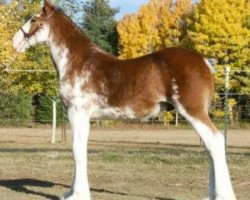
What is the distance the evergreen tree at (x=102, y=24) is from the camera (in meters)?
65.0

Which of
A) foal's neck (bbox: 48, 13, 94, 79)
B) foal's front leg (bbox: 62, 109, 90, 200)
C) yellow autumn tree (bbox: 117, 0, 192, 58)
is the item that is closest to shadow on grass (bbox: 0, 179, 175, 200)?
foal's front leg (bbox: 62, 109, 90, 200)

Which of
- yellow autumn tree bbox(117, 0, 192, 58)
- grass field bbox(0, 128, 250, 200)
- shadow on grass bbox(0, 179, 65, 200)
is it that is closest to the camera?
grass field bbox(0, 128, 250, 200)

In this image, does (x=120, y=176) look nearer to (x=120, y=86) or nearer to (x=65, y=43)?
(x=65, y=43)

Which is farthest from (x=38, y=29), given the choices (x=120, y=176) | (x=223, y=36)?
(x=223, y=36)

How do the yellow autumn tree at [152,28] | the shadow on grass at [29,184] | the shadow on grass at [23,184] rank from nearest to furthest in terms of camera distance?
the shadow on grass at [29,184]
the shadow on grass at [23,184]
the yellow autumn tree at [152,28]

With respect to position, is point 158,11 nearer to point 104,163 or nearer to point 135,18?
point 135,18

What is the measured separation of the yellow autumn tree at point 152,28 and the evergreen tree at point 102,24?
262 centimetres

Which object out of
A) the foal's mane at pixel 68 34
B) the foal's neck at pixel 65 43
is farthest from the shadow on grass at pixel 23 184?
the foal's mane at pixel 68 34

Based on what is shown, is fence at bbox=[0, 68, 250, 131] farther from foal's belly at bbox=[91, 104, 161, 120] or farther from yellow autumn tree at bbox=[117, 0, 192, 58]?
foal's belly at bbox=[91, 104, 161, 120]

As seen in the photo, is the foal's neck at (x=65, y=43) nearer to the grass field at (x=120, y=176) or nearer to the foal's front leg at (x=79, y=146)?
the foal's front leg at (x=79, y=146)

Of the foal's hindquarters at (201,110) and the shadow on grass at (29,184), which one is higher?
the foal's hindquarters at (201,110)

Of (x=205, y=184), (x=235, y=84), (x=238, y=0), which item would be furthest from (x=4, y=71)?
(x=238, y=0)

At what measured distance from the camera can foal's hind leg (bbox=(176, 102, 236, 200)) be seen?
27.6 feet

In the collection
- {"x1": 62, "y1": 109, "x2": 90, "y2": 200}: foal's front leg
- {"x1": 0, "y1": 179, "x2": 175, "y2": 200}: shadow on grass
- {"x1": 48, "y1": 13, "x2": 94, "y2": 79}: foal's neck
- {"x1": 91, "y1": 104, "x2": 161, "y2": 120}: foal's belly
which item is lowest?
{"x1": 0, "y1": 179, "x2": 175, "y2": 200}: shadow on grass
